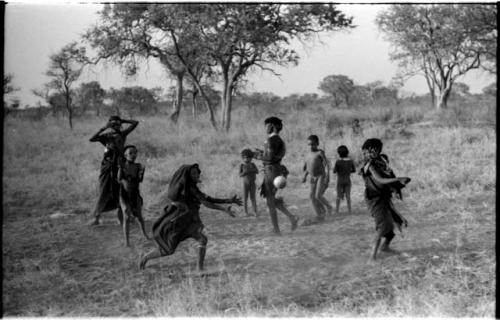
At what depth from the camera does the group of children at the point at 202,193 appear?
439 centimetres

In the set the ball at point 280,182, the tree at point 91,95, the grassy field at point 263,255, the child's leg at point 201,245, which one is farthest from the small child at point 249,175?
the tree at point 91,95

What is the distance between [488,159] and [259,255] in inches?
237

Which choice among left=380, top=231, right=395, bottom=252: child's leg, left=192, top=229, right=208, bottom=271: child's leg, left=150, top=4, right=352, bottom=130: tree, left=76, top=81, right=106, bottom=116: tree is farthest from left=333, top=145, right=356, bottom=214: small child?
left=76, top=81, right=106, bottom=116: tree

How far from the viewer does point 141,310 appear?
3.70 m

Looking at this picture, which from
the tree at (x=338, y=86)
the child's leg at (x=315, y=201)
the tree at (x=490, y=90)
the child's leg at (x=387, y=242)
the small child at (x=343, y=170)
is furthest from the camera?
the tree at (x=338, y=86)

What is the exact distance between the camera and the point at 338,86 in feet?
105

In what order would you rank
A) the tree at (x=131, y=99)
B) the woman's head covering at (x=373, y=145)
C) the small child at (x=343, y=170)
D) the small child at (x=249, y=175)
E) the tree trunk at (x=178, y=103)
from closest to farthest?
the woman's head covering at (x=373, y=145)
the small child at (x=343, y=170)
the small child at (x=249, y=175)
the tree trunk at (x=178, y=103)
the tree at (x=131, y=99)

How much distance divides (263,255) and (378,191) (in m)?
1.40

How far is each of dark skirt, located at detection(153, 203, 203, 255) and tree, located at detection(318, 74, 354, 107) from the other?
28.4m

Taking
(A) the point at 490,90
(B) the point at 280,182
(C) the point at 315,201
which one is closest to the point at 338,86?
(A) the point at 490,90

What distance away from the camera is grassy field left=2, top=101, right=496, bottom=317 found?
3734 mm

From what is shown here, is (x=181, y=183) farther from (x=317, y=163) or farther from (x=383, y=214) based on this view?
(x=317, y=163)

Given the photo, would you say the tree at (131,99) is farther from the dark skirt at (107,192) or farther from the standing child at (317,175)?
the standing child at (317,175)

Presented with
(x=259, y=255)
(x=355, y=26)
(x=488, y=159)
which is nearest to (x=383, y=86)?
(x=355, y=26)
